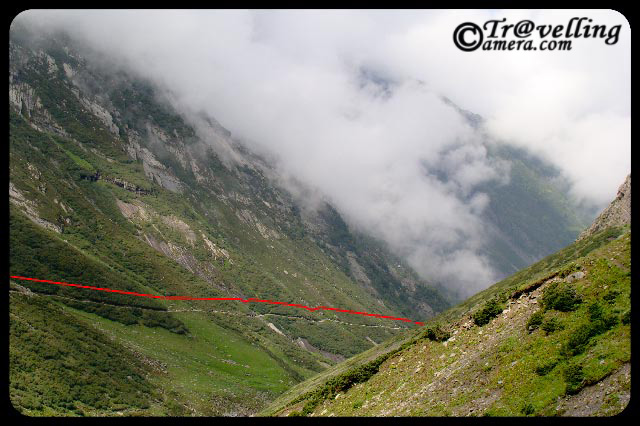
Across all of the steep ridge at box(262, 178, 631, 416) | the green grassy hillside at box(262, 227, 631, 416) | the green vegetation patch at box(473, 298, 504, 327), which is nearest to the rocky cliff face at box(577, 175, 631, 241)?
the green vegetation patch at box(473, 298, 504, 327)

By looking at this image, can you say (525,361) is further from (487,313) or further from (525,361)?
(487,313)

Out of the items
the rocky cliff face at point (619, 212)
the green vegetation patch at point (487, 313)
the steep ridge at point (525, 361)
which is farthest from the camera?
the rocky cliff face at point (619, 212)

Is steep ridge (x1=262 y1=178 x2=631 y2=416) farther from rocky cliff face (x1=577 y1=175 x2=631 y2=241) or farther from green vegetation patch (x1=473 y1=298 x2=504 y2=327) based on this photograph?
rocky cliff face (x1=577 y1=175 x2=631 y2=241)

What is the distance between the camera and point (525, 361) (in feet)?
80.2

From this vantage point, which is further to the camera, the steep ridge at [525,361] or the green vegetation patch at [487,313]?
the green vegetation patch at [487,313]

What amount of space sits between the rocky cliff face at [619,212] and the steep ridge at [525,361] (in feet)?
170

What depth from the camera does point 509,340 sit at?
91.2 ft

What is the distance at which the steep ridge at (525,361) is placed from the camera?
20516mm

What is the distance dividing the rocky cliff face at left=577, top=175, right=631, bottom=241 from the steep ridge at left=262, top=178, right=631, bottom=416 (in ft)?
170

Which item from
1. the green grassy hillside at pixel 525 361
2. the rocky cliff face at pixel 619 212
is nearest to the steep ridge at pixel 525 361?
the green grassy hillside at pixel 525 361

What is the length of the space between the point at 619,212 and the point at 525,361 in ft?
244

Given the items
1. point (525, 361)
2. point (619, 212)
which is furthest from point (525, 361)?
point (619, 212)

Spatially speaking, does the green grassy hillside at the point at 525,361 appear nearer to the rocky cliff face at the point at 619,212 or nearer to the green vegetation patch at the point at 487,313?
the green vegetation patch at the point at 487,313
